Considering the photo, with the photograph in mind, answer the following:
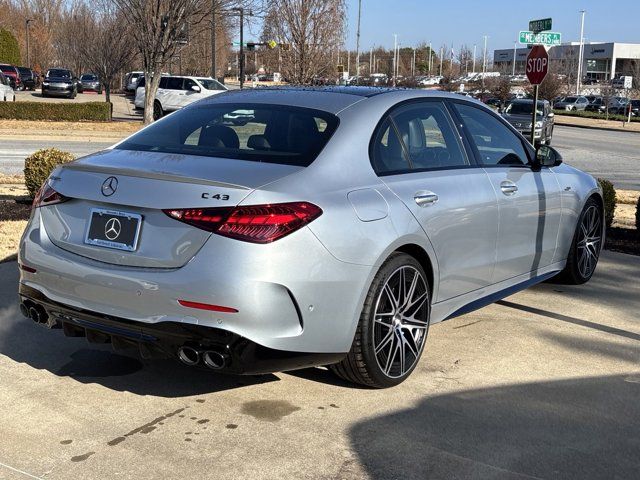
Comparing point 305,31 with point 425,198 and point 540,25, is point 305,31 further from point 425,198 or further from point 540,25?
point 425,198

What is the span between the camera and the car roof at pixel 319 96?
4711 millimetres

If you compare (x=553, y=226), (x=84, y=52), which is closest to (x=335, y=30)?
(x=84, y=52)

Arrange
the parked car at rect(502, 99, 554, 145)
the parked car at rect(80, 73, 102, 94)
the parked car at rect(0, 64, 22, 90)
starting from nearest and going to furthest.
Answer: the parked car at rect(502, 99, 554, 145) → the parked car at rect(0, 64, 22, 90) → the parked car at rect(80, 73, 102, 94)

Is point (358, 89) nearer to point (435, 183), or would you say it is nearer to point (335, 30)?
point (435, 183)

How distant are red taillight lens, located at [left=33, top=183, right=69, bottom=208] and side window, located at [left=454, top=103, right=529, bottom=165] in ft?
8.83

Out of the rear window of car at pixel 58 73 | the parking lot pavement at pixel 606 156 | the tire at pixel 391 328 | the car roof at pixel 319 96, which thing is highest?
the rear window of car at pixel 58 73

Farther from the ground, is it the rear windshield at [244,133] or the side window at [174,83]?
the side window at [174,83]

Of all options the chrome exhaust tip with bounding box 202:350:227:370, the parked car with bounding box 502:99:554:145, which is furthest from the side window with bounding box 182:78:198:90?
the chrome exhaust tip with bounding box 202:350:227:370

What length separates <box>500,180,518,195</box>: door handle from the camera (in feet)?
17.8

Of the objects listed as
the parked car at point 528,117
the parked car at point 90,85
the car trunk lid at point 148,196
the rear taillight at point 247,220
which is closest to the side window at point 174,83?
the parked car at point 528,117

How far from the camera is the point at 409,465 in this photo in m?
3.59

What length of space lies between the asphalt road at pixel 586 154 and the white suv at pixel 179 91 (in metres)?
9.86

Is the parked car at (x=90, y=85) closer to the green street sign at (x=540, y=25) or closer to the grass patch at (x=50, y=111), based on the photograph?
the grass patch at (x=50, y=111)

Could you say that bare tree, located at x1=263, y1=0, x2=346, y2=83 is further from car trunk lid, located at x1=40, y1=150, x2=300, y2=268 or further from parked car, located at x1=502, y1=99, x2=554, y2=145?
car trunk lid, located at x1=40, y1=150, x2=300, y2=268
